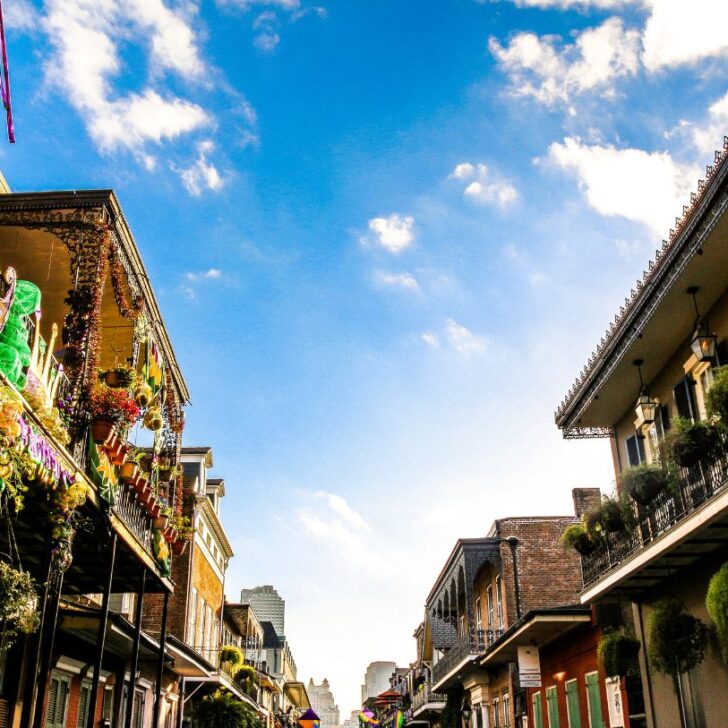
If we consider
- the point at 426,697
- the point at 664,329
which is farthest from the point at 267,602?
the point at 664,329

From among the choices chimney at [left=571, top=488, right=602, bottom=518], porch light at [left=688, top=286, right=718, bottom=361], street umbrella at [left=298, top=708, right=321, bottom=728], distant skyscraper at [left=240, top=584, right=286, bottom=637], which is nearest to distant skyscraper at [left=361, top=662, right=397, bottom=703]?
distant skyscraper at [left=240, top=584, right=286, bottom=637]

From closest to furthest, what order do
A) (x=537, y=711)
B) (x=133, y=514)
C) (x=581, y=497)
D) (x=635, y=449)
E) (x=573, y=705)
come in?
(x=133, y=514) → (x=635, y=449) → (x=573, y=705) → (x=537, y=711) → (x=581, y=497)

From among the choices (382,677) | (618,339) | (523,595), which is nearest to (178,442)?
(618,339)

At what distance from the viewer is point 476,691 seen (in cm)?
2567

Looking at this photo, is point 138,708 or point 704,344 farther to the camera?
point 138,708

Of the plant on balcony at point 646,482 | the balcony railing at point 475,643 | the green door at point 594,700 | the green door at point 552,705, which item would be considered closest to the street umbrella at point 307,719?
the balcony railing at point 475,643

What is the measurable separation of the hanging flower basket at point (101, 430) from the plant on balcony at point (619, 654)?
889cm

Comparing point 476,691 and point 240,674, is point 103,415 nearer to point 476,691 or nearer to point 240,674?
point 476,691

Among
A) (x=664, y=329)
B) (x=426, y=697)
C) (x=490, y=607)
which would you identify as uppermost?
(x=664, y=329)

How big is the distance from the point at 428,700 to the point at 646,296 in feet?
94.6

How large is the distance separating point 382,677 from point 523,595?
419ft

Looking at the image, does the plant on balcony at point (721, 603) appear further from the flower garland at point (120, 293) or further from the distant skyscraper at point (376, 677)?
the distant skyscraper at point (376, 677)

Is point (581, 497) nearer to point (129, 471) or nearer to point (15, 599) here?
point (129, 471)

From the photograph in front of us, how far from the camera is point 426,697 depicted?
120ft
